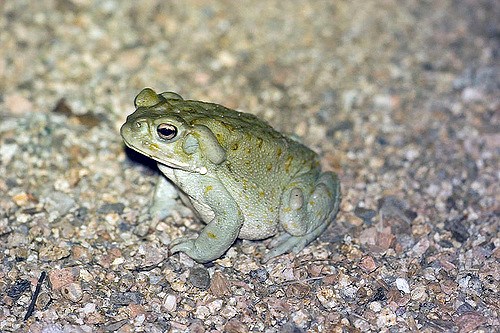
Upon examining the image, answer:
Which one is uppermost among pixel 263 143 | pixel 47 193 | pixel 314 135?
pixel 263 143

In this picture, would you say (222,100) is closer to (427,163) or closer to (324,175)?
(324,175)

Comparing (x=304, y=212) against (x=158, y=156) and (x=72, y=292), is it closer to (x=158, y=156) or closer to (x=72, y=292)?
(x=158, y=156)

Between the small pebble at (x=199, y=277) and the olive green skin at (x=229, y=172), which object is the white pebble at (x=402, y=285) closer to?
the olive green skin at (x=229, y=172)

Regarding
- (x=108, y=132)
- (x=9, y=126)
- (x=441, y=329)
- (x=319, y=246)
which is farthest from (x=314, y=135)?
(x=9, y=126)

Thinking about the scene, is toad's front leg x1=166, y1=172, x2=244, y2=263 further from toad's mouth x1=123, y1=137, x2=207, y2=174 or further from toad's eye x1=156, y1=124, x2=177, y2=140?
toad's eye x1=156, y1=124, x2=177, y2=140

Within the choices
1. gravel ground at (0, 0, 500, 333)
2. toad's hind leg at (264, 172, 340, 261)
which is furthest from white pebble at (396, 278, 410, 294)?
toad's hind leg at (264, 172, 340, 261)

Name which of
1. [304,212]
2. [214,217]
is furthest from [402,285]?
[214,217]
